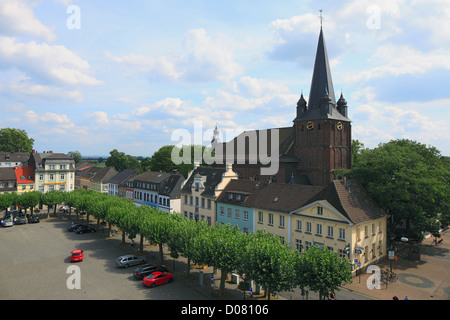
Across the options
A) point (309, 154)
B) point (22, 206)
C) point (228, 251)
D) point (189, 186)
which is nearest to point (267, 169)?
point (309, 154)

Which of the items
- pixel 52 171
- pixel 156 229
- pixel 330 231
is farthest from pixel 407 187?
pixel 52 171

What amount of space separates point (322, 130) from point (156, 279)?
4499cm

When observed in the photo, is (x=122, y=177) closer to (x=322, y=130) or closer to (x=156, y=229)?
(x=156, y=229)

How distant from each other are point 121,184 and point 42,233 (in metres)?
31.1

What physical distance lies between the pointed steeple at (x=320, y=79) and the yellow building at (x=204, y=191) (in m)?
26.2

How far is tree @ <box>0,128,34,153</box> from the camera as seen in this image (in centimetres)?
10525

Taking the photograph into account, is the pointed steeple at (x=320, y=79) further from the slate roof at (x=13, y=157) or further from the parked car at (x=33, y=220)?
the slate roof at (x=13, y=157)

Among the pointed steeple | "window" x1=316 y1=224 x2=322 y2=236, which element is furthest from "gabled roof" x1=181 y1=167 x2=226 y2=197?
the pointed steeple

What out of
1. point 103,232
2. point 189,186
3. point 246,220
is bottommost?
point 103,232

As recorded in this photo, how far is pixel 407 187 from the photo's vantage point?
117 feet

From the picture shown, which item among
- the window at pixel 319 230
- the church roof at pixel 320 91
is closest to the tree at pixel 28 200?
the window at pixel 319 230

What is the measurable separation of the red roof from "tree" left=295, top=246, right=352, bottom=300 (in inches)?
3051

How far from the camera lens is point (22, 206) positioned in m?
60.6

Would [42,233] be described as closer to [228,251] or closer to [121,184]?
[121,184]
